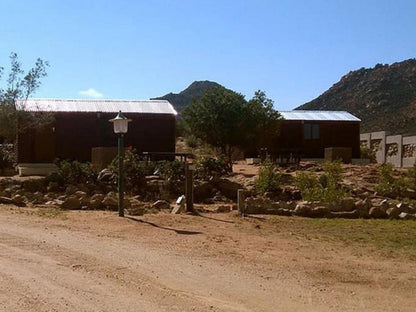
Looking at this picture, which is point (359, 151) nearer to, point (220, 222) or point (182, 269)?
point (220, 222)

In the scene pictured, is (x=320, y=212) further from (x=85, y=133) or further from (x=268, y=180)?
(x=85, y=133)

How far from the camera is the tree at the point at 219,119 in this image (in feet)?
96.6

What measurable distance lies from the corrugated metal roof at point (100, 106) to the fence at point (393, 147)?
14615 millimetres

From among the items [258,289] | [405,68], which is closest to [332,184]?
[258,289]

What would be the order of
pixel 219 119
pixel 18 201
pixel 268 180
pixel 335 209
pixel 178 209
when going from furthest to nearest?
pixel 219 119 < pixel 268 180 < pixel 18 201 < pixel 335 209 < pixel 178 209

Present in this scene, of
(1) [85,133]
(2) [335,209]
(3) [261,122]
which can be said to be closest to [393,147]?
(3) [261,122]

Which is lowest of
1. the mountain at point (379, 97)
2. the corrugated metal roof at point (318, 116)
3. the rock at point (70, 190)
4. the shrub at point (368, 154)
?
the rock at point (70, 190)

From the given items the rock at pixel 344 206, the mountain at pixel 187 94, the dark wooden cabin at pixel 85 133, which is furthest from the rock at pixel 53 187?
the mountain at pixel 187 94

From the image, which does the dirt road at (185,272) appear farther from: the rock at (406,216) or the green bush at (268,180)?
the green bush at (268,180)

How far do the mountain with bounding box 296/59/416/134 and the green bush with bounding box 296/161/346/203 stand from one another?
31766mm

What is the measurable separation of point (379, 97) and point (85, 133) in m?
41.6

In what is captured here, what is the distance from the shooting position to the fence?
36.3 metres

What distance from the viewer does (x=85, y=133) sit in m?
30.8

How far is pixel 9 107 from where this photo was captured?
26.9 metres
